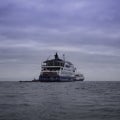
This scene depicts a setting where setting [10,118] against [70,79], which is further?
[70,79]

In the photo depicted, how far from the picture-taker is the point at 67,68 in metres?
129

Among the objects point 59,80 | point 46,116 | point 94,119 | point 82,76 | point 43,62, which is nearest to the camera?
point 94,119

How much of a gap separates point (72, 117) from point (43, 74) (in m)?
96.2

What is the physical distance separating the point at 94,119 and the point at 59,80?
96.7 metres

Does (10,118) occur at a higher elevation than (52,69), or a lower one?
lower

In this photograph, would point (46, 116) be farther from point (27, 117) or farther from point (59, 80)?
point (59, 80)

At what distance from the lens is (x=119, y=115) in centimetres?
2105

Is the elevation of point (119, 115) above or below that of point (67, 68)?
below

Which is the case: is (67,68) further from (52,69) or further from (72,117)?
(72,117)

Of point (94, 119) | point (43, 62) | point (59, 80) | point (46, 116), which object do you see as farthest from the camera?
point (43, 62)

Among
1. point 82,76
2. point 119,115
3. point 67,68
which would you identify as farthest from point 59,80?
point 119,115

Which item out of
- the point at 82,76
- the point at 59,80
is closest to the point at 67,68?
the point at 59,80

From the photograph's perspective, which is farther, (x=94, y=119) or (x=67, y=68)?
(x=67, y=68)

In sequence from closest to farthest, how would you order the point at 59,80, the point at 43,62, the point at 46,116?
the point at 46,116, the point at 59,80, the point at 43,62
